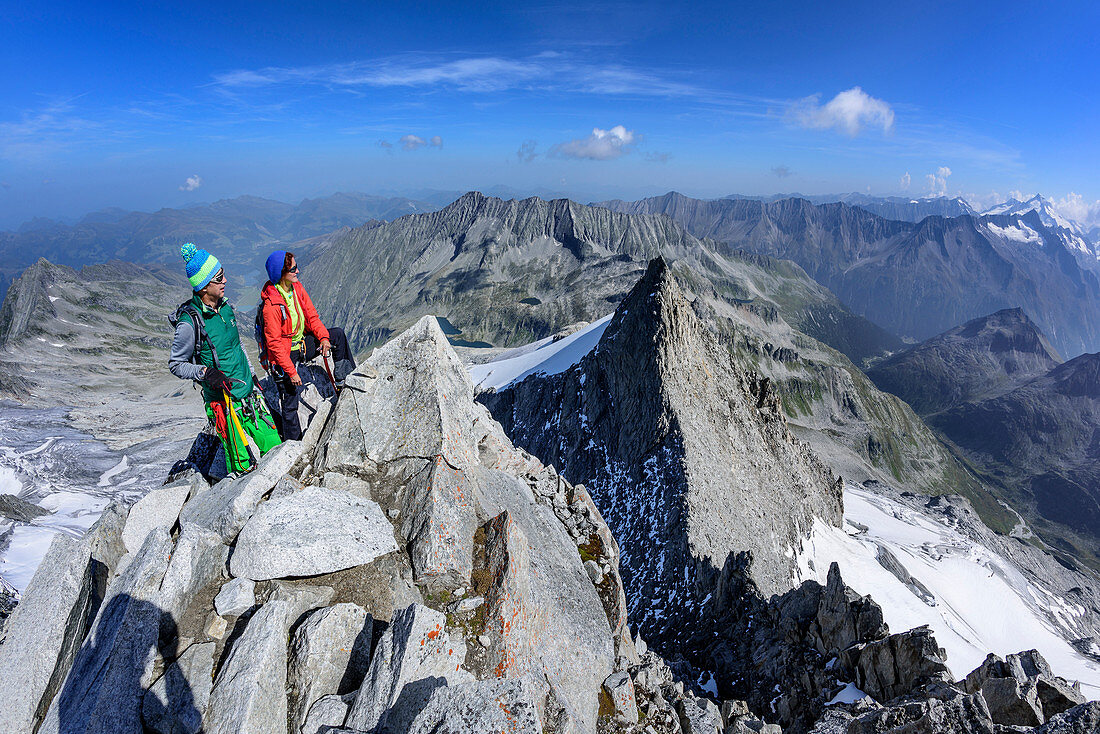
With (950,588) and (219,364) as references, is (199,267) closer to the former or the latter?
(219,364)

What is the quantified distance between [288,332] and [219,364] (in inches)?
63.2

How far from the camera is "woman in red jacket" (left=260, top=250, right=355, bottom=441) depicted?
11086 mm

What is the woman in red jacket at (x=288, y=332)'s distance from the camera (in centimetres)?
1109

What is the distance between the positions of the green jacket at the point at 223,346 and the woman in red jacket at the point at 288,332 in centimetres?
65

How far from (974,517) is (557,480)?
129m

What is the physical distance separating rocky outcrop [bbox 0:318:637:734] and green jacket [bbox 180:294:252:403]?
74.6 inches

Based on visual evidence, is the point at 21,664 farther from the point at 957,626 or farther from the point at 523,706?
the point at 957,626

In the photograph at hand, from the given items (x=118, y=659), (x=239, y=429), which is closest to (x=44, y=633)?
(x=118, y=659)

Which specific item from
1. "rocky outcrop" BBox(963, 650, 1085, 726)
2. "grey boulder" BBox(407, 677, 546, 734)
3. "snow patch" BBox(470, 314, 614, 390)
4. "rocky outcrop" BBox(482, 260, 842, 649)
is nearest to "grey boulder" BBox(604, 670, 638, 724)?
"grey boulder" BBox(407, 677, 546, 734)

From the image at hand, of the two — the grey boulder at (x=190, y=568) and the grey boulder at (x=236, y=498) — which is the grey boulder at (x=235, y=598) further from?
the grey boulder at (x=236, y=498)

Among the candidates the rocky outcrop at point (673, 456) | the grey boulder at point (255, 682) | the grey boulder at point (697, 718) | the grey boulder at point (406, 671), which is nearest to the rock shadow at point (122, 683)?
the grey boulder at point (255, 682)

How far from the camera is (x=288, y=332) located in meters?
11.5

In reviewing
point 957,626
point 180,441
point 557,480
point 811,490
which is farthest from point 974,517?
point 180,441

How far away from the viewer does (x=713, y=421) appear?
42.8 m
